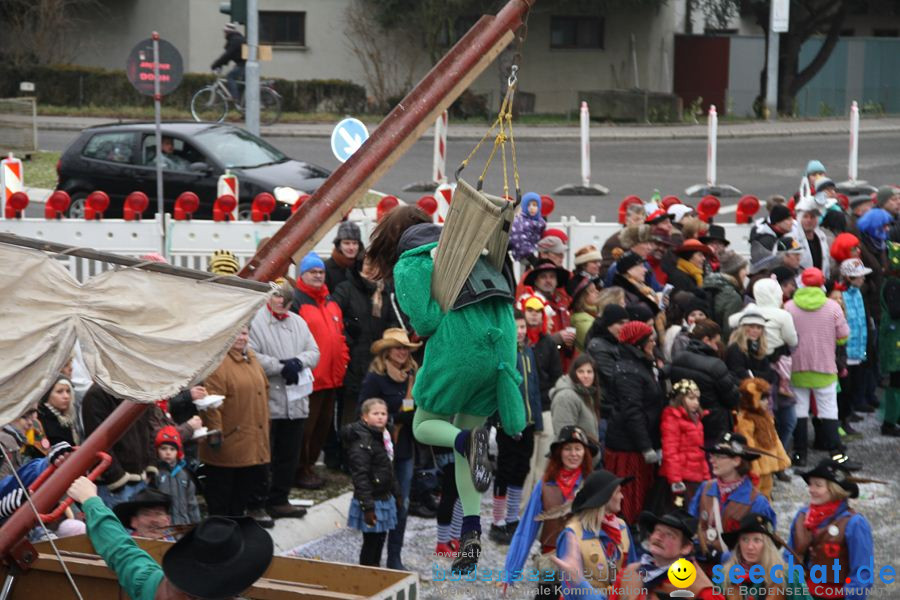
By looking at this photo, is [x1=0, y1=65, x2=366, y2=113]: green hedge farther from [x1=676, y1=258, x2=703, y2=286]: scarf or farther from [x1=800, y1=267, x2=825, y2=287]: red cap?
[x1=800, y1=267, x2=825, y2=287]: red cap

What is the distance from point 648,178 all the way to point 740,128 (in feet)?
30.8

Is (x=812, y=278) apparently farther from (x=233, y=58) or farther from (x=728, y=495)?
(x=233, y=58)

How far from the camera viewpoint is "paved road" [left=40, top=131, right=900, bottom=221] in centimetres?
2467

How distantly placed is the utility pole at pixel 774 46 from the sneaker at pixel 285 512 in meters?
24.5

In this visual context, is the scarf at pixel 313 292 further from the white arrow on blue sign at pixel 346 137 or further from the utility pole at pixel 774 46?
the utility pole at pixel 774 46

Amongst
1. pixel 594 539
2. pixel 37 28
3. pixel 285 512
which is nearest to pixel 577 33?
pixel 37 28

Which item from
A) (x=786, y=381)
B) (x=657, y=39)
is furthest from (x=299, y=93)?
(x=786, y=381)

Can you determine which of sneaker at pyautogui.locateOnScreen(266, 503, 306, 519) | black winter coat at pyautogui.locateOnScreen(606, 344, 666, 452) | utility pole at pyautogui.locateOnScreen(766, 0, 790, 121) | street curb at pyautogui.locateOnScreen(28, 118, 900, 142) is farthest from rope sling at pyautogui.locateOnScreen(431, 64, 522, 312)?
utility pole at pyautogui.locateOnScreen(766, 0, 790, 121)

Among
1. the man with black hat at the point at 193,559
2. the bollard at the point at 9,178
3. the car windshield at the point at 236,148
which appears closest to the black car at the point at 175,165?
the car windshield at the point at 236,148

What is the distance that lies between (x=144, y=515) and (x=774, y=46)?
99.3 feet

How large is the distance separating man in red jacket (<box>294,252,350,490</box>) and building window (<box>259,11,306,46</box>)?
2830 centimetres

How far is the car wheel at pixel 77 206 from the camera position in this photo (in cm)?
1847

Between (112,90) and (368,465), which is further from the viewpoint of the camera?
(112,90)

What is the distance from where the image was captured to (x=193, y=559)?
18.3 ft
